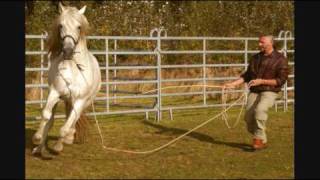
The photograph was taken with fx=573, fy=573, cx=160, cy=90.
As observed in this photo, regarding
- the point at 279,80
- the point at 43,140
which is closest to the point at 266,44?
the point at 279,80

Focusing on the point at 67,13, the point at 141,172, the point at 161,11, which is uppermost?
the point at 161,11

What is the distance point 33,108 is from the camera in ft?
44.0

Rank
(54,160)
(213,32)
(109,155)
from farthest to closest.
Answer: (213,32) < (109,155) < (54,160)

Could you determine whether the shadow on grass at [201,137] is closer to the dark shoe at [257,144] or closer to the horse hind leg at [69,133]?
the dark shoe at [257,144]

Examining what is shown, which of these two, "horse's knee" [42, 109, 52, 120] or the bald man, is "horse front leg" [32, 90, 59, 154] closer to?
"horse's knee" [42, 109, 52, 120]

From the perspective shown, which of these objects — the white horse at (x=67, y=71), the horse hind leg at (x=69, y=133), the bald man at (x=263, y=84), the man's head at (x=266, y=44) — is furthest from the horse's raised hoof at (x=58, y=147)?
the man's head at (x=266, y=44)

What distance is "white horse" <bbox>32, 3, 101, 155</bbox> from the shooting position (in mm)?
6594

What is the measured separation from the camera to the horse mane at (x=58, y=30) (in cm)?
669

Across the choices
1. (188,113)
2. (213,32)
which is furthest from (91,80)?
(213,32)

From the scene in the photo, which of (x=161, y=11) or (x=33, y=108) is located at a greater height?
(x=161, y=11)

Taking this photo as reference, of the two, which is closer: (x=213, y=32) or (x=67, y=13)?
(x=67, y=13)

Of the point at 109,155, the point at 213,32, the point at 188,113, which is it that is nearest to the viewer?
the point at 109,155

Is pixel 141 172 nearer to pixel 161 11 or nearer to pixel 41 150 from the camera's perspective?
pixel 41 150

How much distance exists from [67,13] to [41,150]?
5.43 ft
